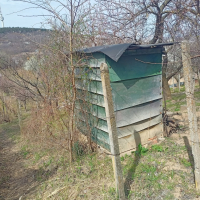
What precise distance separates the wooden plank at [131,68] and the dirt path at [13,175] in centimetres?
268

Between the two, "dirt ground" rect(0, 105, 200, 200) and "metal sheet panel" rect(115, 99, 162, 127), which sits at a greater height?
"metal sheet panel" rect(115, 99, 162, 127)

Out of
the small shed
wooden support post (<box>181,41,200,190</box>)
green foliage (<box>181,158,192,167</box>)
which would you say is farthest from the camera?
the small shed

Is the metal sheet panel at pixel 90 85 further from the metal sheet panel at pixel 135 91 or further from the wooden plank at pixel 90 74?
the metal sheet panel at pixel 135 91

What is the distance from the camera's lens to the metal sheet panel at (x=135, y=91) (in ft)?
12.7

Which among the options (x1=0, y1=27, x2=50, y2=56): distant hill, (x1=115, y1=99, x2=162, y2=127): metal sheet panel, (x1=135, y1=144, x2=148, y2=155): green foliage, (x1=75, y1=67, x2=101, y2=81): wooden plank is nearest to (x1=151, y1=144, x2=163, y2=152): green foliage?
(x1=135, y1=144, x2=148, y2=155): green foliage

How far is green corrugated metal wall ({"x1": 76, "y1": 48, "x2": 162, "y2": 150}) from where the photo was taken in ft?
12.7

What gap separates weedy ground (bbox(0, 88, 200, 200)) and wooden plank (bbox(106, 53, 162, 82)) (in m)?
1.59

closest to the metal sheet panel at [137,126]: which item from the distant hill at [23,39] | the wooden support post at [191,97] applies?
the wooden support post at [191,97]

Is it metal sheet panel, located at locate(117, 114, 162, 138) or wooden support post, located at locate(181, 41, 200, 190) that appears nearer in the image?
wooden support post, located at locate(181, 41, 200, 190)

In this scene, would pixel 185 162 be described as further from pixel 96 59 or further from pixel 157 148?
pixel 96 59

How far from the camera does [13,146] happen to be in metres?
6.21

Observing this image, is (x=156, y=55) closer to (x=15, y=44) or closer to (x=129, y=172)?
(x=129, y=172)

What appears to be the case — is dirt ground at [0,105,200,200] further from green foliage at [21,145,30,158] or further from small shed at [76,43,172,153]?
small shed at [76,43,172,153]

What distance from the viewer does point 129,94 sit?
4.02 m
